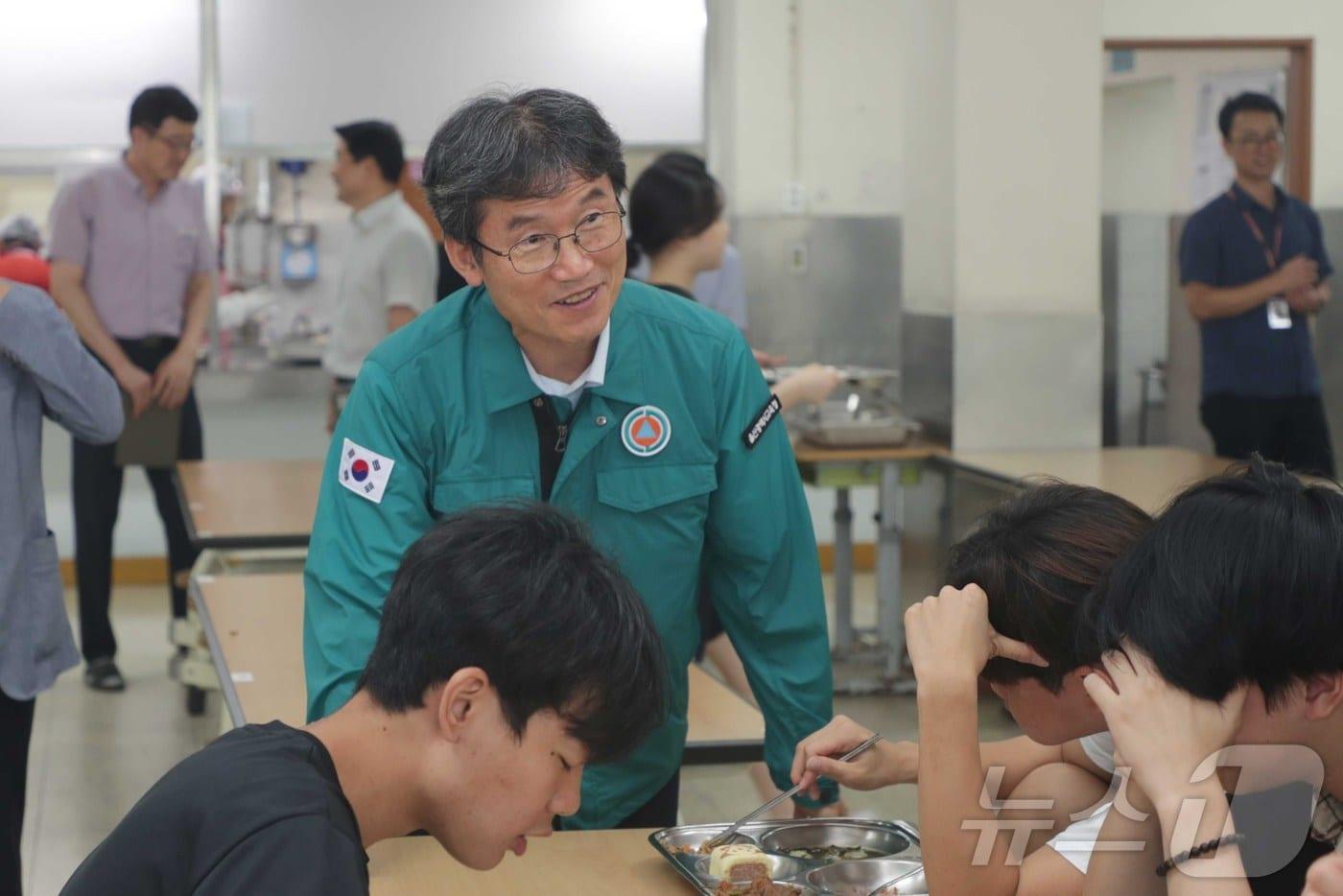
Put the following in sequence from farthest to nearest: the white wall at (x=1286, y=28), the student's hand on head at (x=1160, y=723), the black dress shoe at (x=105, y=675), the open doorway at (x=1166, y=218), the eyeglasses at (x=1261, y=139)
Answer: the open doorway at (x=1166, y=218)
the white wall at (x=1286, y=28)
the black dress shoe at (x=105, y=675)
the eyeglasses at (x=1261, y=139)
the student's hand on head at (x=1160, y=723)

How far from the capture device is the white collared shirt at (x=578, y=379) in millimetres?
1847

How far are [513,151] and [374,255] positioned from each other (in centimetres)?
360

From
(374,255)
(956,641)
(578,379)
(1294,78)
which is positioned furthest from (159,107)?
(1294,78)

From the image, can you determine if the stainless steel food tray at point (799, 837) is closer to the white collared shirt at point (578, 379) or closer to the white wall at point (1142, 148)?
the white collared shirt at point (578, 379)

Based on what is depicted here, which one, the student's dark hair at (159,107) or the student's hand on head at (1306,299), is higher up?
the student's dark hair at (159,107)

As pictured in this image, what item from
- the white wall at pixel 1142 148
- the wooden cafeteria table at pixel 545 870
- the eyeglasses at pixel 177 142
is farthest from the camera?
the white wall at pixel 1142 148

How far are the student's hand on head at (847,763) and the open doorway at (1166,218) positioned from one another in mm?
5892

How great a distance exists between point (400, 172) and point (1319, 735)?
14.5 ft

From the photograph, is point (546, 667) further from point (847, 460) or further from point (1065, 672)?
point (847, 460)

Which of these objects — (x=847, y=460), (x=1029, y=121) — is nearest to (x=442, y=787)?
(x=847, y=460)

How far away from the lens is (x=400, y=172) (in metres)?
5.30

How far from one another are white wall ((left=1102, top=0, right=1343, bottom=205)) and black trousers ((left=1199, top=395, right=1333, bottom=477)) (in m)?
2.44

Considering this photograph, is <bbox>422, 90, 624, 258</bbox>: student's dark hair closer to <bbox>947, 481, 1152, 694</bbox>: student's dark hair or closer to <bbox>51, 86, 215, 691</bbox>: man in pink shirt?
<bbox>947, 481, 1152, 694</bbox>: student's dark hair

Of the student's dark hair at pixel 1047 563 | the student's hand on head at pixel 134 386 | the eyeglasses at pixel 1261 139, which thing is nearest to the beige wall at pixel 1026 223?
the eyeglasses at pixel 1261 139
